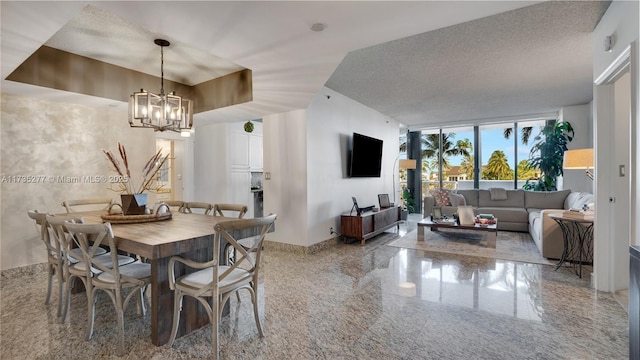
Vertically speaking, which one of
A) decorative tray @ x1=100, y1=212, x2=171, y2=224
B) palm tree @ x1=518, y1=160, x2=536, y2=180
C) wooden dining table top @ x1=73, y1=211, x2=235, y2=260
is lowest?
wooden dining table top @ x1=73, y1=211, x2=235, y2=260

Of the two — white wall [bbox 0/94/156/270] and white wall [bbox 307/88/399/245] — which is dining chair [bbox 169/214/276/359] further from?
white wall [bbox 0/94/156/270]

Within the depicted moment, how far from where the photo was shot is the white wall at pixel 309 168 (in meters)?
4.61

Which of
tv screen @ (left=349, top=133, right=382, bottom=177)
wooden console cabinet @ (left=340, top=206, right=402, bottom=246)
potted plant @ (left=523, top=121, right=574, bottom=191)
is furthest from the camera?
potted plant @ (left=523, top=121, right=574, bottom=191)

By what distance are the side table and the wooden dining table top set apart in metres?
3.93

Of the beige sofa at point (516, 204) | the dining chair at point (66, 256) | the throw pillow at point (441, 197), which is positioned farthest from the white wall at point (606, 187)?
the dining chair at point (66, 256)

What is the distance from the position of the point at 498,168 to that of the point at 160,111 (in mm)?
8515

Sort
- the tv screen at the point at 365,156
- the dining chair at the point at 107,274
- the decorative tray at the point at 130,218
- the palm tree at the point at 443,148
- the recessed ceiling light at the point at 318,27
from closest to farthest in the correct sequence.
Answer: the dining chair at the point at 107,274
the recessed ceiling light at the point at 318,27
the decorative tray at the point at 130,218
the tv screen at the point at 365,156
the palm tree at the point at 443,148

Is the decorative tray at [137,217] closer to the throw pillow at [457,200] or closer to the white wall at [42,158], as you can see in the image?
the white wall at [42,158]

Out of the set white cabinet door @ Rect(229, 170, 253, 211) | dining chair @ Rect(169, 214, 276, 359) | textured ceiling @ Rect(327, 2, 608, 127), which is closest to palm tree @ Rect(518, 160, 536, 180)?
textured ceiling @ Rect(327, 2, 608, 127)

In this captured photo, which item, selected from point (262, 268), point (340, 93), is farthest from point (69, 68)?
point (340, 93)

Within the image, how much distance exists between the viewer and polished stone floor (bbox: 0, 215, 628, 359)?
200cm

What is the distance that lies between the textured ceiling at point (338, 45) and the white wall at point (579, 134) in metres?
0.41

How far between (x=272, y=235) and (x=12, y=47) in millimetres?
3630

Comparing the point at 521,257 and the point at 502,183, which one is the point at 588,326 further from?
the point at 502,183
